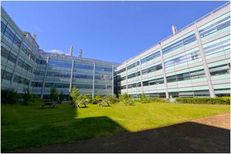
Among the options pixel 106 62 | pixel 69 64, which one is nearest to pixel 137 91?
pixel 106 62

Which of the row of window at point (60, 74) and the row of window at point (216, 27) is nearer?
the row of window at point (216, 27)

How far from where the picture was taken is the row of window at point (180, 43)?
35.3 metres

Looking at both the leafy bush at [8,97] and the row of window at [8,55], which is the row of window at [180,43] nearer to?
the leafy bush at [8,97]

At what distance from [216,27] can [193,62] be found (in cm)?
803

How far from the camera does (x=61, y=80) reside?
55.8 meters

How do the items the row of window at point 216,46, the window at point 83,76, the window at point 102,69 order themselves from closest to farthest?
the row of window at point 216,46 < the window at point 83,76 < the window at point 102,69

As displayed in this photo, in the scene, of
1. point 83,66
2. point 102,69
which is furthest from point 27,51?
point 102,69

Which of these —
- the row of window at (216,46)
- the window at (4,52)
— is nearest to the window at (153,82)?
the row of window at (216,46)

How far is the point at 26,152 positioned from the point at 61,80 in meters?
52.2

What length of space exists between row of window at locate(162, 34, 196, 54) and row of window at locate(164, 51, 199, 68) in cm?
290

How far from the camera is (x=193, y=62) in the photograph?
112 feet

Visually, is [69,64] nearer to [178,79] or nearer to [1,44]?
[1,44]

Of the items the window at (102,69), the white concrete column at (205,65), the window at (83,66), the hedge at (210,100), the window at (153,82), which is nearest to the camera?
the hedge at (210,100)

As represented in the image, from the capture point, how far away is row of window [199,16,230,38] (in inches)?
1102
